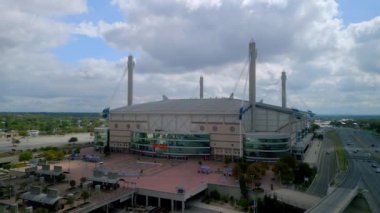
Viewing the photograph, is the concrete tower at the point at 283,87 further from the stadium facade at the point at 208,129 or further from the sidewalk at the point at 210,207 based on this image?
the sidewalk at the point at 210,207

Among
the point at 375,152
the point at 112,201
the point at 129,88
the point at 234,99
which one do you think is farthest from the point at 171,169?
the point at 375,152

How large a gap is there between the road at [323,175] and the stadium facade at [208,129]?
864cm

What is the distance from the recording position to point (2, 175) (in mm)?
60812

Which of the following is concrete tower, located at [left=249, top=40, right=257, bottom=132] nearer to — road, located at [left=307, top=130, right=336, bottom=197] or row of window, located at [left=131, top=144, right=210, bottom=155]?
row of window, located at [left=131, top=144, right=210, bottom=155]

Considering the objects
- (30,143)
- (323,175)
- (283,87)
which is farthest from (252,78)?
(30,143)

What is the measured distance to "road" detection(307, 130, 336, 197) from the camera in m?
50.0

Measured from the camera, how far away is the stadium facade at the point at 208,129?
71.6 metres

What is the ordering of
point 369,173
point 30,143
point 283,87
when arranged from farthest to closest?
point 30,143, point 283,87, point 369,173

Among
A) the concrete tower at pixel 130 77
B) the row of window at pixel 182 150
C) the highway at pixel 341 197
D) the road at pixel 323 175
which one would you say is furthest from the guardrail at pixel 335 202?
the concrete tower at pixel 130 77

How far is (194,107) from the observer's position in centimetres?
8231

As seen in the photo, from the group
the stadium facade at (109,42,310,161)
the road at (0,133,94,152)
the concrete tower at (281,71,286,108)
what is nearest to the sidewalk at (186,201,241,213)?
the stadium facade at (109,42,310,161)

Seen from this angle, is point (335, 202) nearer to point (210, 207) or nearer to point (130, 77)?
point (210, 207)

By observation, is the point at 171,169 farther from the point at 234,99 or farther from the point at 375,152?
the point at 375,152

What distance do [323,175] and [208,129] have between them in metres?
28.0
